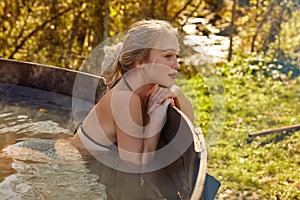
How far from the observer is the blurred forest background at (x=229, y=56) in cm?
379

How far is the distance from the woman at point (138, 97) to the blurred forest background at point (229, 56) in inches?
45.4

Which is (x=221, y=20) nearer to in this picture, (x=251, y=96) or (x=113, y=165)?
(x=251, y=96)

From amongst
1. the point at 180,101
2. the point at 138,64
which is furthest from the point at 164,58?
the point at 180,101

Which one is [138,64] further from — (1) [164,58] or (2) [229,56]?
(2) [229,56]

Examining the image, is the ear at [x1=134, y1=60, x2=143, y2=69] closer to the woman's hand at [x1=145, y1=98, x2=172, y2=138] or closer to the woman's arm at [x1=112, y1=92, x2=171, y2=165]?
the woman's arm at [x1=112, y1=92, x2=171, y2=165]

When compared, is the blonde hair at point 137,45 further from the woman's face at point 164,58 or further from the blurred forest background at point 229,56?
the blurred forest background at point 229,56

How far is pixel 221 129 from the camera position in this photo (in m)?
4.53

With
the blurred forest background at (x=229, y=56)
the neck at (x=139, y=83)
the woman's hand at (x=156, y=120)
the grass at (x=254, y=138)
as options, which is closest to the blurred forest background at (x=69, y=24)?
the blurred forest background at (x=229, y=56)

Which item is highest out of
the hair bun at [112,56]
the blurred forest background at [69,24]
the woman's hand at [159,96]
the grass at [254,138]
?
the hair bun at [112,56]

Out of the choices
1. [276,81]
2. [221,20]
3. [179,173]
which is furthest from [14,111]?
[221,20]

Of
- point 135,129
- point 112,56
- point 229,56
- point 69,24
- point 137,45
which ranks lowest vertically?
Answer: point 229,56

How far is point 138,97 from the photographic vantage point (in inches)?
96.7

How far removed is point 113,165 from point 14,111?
110 cm

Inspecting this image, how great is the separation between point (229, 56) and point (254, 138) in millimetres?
2324
